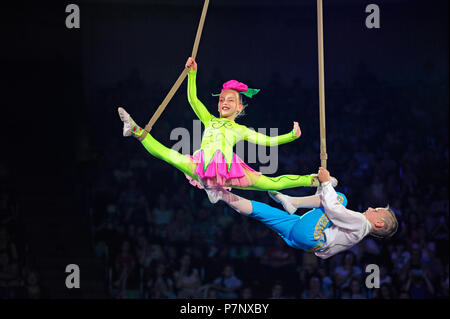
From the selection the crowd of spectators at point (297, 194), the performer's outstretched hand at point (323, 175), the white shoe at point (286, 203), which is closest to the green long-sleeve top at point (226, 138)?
the performer's outstretched hand at point (323, 175)

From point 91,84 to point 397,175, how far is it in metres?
3.87

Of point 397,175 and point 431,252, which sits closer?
point 431,252

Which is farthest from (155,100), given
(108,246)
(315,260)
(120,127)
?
(315,260)

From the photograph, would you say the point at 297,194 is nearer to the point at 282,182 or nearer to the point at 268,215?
the point at 268,215

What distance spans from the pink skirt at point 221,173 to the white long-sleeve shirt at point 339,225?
1.54 ft

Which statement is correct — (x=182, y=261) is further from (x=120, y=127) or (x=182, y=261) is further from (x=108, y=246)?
(x=120, y=127)

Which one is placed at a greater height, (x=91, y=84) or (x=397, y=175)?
(x=91, y=84)

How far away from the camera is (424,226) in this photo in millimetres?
6895

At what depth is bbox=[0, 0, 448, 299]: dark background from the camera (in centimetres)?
678

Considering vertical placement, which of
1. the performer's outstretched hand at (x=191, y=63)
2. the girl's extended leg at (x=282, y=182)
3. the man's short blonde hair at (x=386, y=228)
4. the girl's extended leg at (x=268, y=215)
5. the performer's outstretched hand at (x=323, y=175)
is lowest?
the man's short blonde hair at (x=386, y=228)

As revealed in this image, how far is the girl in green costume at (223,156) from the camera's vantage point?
405cm

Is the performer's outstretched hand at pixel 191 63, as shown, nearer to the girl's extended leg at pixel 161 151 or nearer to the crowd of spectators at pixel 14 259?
the girl's extended leg at pixel 161 151

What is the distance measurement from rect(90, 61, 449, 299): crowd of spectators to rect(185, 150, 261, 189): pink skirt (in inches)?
105
